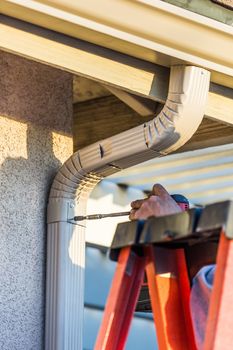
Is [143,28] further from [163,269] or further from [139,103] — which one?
[163,269]

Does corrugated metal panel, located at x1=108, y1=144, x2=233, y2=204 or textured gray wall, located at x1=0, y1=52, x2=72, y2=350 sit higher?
corrugated metal panel, located at x1=108, y1=144, x2=233, y2=204

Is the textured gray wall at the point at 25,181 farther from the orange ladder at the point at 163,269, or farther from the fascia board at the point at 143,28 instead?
the orange ladder at the point at 163,269

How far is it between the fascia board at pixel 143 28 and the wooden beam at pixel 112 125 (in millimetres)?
1153

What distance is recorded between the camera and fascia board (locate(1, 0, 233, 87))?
17.8ft

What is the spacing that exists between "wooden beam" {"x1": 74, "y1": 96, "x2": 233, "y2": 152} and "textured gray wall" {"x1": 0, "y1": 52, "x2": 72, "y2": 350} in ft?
2.59

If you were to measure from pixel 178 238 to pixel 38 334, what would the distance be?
94.7 inches

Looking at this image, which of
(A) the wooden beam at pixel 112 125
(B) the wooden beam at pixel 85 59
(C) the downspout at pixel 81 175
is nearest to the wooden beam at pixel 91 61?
(B) the wooden beam at pixel 85 59

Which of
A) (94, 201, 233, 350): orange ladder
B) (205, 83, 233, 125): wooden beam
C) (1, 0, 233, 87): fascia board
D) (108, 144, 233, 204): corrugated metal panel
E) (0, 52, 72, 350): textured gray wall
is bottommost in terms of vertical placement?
(94, 201, 233, 350): orange ladder

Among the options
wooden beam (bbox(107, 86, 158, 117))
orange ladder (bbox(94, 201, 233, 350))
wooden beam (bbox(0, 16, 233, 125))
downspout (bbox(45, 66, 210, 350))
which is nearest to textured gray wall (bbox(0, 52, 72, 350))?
downspout (bbox(45, 66, 210, 350))

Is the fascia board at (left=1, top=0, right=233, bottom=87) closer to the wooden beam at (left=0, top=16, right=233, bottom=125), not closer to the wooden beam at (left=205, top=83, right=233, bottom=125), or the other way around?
the wooden beam at (left=0, top=16, right=233, bottom=125)

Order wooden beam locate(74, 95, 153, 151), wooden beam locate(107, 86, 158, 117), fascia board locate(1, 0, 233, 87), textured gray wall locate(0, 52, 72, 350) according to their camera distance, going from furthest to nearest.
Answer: wooden beam locate(74, 95, 153, 151)
wooden beam locate(107, 86, 158, 117)
textured gray wall locate(0, 52, 72, 350)
fascia board locate(1, 0, 233, 87)

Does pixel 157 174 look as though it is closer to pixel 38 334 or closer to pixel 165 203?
pixel 38 334

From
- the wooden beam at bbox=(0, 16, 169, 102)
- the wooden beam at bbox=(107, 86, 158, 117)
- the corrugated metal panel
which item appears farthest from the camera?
the corrugated metal panel

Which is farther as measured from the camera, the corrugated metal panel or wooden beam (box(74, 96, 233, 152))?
the corrugated metal panel
